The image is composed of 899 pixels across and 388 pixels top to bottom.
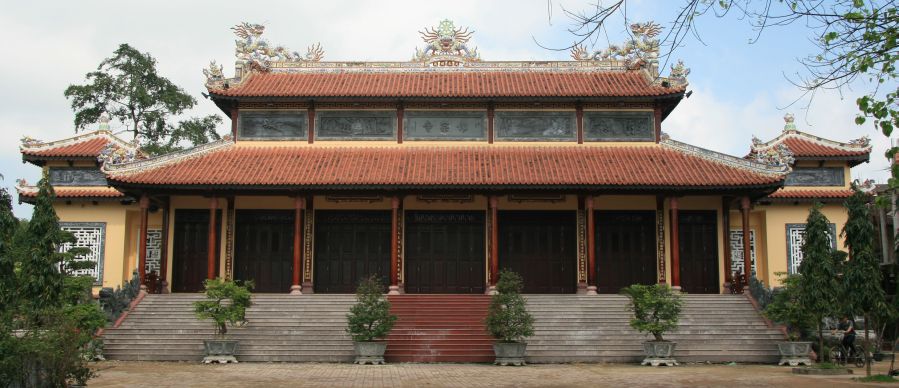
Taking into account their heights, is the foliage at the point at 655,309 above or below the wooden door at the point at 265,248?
below

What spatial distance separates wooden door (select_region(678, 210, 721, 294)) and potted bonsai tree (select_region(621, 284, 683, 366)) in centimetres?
776

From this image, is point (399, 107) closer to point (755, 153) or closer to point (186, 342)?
point (186, 342)

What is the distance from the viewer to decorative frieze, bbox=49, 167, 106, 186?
Answer: 29.0 meters

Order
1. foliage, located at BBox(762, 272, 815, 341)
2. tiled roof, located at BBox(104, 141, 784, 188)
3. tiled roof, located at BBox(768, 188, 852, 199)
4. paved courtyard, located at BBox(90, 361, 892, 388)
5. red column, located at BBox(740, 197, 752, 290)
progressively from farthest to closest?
tiled roof, located at BBox(768, 188, 852, 199)
red column, located at BBox(740, 197, 752, 290)
tiled roof, located at BBox(104, 141, 784, 188)
foliage, located at BBox(762, 272, 815, 341)
paved courtyard, located at BBox(90, 361, 892, 388)

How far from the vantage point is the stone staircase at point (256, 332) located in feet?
65.3

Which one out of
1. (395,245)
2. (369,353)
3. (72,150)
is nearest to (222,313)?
(369,353)

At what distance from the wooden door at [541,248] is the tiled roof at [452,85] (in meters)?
4.00

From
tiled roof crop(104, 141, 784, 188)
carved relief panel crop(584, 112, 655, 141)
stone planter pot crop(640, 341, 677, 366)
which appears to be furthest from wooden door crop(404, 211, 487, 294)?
stone planter pot crop(640, 341, 677, 366)

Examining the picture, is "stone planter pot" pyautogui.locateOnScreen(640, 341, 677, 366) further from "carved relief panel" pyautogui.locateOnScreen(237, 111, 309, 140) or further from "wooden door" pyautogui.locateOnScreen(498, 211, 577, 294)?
"carved relief panel" pyautogui.locateOnScreen(237, 111, 309, 140)

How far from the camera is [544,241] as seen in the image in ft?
88.9

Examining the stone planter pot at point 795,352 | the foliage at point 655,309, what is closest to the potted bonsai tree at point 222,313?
the foliage at point 655,309

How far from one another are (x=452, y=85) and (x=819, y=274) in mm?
14392

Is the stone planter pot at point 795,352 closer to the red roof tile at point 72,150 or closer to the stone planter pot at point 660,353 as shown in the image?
the stone planter pot at point 660,353

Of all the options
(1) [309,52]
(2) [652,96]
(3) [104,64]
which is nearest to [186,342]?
(1) [309,52]
